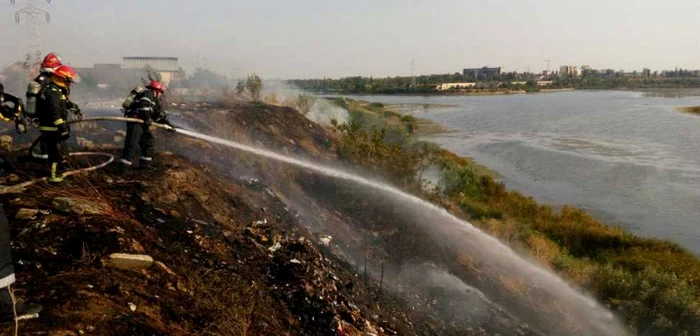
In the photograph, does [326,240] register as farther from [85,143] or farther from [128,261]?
[85,143]

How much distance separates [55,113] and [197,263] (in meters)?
2.85

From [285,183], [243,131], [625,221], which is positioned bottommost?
[625,221]

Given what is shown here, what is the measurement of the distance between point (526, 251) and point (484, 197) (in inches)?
263

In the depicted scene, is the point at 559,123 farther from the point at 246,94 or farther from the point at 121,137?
the point at 121,137

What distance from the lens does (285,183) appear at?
41.7ft

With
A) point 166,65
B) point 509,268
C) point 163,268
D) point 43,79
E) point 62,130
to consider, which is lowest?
point 509,268

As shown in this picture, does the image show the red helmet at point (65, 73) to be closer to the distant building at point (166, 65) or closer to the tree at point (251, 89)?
the tree at point (251, 89)

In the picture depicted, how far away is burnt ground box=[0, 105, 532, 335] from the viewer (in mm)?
4332

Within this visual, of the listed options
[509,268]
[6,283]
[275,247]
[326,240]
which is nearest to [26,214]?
[6,283]

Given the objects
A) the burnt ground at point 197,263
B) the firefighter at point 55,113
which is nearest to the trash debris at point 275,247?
the burnt ground at point 197,263

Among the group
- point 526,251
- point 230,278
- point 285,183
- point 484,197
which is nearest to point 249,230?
point 230,278

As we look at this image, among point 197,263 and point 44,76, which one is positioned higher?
point 44,76

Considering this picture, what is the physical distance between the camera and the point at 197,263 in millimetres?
5801

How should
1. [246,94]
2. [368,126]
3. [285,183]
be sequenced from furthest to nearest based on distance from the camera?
[368,126], [246,94], [285,183]
